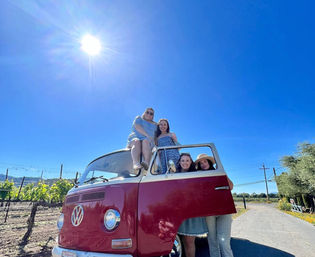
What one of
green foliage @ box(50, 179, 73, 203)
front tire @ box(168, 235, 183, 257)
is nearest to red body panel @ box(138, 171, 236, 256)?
front tire @ box(168, 235, 183, 257)

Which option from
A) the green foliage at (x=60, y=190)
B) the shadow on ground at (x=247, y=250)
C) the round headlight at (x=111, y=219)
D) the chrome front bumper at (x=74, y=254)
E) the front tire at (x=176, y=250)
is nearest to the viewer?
the chrome front bumper at (x=74, y=254)

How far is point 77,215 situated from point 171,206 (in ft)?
4.78

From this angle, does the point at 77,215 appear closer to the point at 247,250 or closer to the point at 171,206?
the point at 171,206

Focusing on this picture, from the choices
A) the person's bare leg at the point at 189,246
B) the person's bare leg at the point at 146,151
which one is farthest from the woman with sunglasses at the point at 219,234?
the person's bare leg at the point at 146,151

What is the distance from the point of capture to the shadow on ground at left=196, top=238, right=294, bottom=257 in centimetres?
418

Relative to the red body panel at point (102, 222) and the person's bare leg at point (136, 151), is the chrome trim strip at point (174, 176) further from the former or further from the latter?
the person's bare leg at point (136, 151)

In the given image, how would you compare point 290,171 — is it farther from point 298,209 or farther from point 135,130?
point 135,130

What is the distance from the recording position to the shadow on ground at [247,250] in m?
4.18

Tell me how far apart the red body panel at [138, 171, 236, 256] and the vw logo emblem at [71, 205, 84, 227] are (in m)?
0.96

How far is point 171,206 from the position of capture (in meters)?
2.36

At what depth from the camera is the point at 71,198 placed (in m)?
3.03

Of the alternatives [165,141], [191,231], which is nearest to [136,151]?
[165,141]

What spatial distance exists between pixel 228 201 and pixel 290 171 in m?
30.2

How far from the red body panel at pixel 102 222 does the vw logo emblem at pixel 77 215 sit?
0.18 ft
